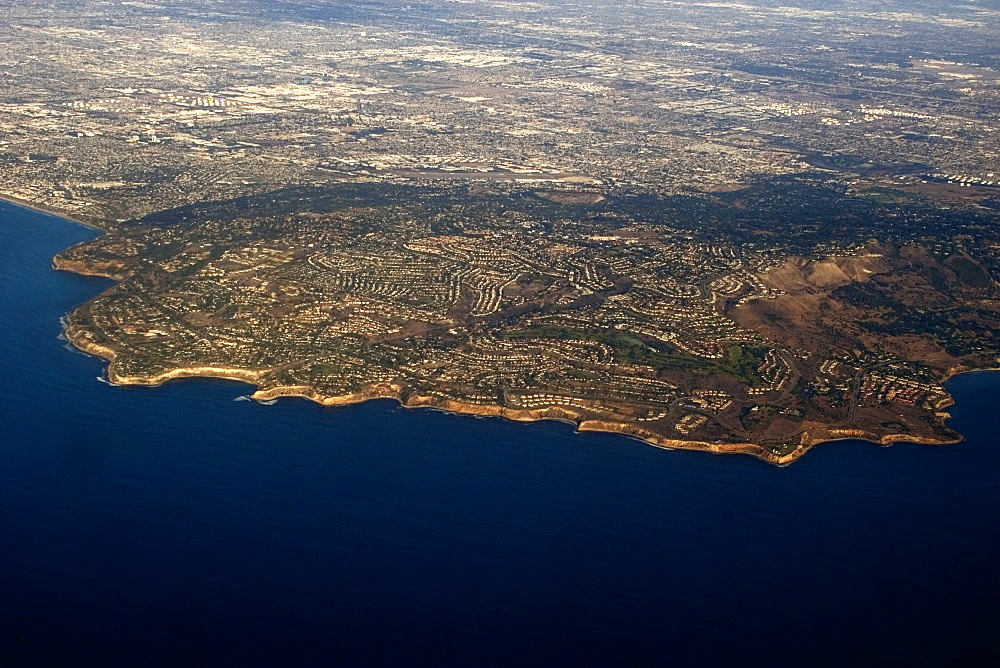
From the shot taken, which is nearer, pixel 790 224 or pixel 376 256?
pixel 376 256

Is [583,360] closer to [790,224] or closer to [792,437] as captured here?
[792,437]

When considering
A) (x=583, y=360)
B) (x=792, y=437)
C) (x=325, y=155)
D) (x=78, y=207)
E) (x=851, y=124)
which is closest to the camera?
(x=792, y=437)

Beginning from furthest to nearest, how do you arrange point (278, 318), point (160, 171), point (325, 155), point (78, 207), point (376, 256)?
point (325, 155)
point (160, 171)
point (78, 207)
point (376, 256)
point (278, 318)

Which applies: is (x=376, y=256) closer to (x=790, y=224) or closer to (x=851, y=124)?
(x=790, y=224)

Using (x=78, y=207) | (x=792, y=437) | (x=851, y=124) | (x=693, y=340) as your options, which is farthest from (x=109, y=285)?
(x=851, y=124)

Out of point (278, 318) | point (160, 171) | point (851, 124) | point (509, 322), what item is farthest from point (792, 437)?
point (851, 124)

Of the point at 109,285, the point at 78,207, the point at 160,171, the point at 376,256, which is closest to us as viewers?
the point at 109,285

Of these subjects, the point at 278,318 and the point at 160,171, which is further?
the point at 160,171

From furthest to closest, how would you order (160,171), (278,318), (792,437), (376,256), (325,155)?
(325,155) < (160,171) < (376,256) < (278,318) < (792,437)
